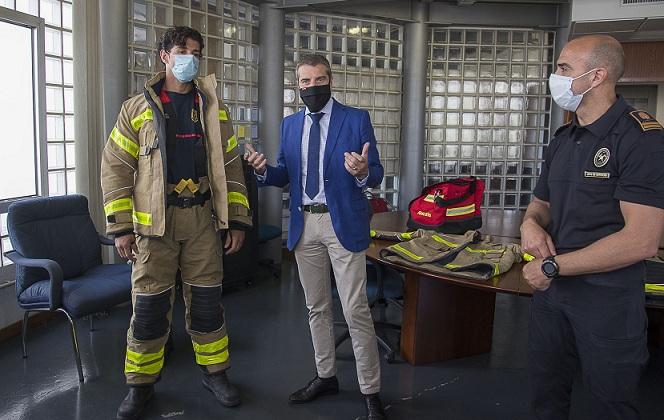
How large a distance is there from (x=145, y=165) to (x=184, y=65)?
1.57 feet

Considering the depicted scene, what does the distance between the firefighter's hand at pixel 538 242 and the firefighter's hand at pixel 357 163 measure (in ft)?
2.27

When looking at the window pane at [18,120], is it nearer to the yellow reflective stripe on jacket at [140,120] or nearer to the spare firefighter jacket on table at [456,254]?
the yellow reflective stripe on jacket at [140,120]

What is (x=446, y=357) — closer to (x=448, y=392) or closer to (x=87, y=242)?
(x=448, y=392)

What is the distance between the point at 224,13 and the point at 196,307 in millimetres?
3118

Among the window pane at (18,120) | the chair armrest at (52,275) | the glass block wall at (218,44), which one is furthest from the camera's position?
the glass block wall at (218,44)

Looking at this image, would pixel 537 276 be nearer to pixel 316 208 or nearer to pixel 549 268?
pixel 549 268

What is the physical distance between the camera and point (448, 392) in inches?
114

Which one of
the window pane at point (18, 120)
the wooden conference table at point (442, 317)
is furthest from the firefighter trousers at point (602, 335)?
the window pane at point (18, 120)

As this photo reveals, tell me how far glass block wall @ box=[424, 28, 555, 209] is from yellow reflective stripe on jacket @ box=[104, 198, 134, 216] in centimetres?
428

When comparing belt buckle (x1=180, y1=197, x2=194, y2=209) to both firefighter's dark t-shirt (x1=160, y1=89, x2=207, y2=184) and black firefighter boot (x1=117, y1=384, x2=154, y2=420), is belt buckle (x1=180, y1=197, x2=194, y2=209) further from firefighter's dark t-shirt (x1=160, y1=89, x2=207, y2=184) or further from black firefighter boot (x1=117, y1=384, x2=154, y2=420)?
black firefighter boot (x1=117, y1=384, x2=154, y2=420)

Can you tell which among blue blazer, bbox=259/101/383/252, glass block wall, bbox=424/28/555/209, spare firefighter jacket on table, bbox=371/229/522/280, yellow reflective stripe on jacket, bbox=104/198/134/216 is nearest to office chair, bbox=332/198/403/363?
spare firefighter jacket on table, bbox=371/229/522/280

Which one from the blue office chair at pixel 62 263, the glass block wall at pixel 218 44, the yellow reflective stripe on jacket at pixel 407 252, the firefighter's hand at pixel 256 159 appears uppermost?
the glass block wall at pixel 218 44

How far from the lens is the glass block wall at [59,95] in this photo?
3.69 meters

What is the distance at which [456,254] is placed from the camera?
105 inches
